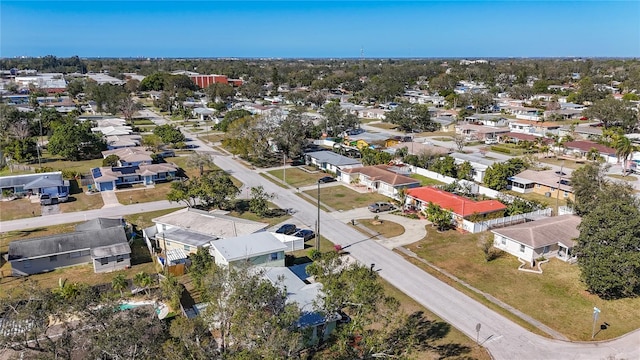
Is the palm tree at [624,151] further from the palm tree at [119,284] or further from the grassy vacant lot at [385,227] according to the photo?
the palm tree at [119,284]

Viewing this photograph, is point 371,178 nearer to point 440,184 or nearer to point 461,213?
point 440,184

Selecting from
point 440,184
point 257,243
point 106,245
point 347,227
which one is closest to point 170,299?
point 257,243

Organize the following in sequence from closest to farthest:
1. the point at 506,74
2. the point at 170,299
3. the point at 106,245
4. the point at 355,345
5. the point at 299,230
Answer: the point at 355,345 < the point at 170,299 < the point at 106,245 < the point at 299,230 < the point at 506,74

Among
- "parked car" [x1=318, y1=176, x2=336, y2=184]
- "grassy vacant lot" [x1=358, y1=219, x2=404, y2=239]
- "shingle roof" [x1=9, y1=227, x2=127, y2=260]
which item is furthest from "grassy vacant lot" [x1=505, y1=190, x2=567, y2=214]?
"shingle roof" [x1=9, y1=227, x2=127, y2=260]

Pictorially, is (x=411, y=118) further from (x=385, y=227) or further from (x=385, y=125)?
(x=385, y=227)

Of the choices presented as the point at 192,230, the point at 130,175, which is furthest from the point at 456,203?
the point at 130,175

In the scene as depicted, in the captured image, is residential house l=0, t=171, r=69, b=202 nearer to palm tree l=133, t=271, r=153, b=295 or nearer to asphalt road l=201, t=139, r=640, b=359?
palm tree l=133, t=271, r=153, b=295
